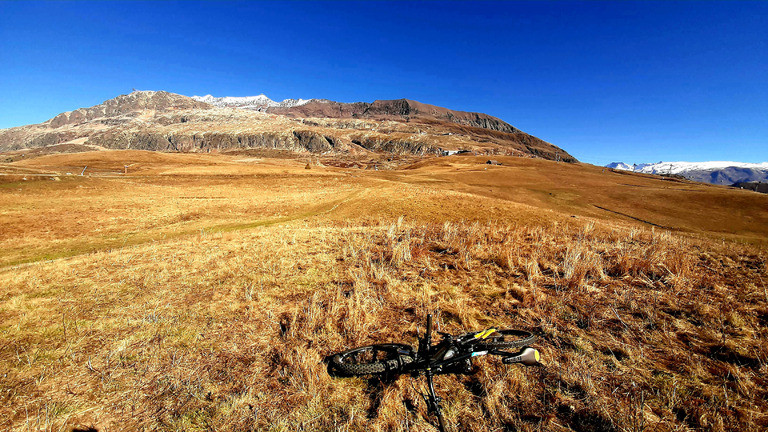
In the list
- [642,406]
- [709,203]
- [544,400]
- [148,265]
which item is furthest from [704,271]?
[709,203]

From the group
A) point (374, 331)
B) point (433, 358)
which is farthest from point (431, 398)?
point (374, 331)

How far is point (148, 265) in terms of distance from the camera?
941 centimetres

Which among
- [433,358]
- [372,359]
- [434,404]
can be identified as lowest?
[372,359]

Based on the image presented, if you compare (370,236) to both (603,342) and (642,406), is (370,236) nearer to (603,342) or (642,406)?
(603,342)

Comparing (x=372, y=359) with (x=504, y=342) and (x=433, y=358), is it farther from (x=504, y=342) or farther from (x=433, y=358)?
(x=504, y=342)

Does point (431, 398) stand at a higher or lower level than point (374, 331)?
higher

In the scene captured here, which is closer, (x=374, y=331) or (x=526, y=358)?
(x=526, y=358)

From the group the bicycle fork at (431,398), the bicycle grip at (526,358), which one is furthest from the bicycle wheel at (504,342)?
the bicycle fork at (431,398)

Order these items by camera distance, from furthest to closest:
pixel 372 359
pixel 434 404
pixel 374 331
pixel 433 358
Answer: pixel 374 331, pixel 372 359, pixel 433 358, pixel 434 404

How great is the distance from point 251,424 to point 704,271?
425 inches

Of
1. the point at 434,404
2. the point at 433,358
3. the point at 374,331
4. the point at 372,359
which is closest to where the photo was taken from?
the point at 434,404

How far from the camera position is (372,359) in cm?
445

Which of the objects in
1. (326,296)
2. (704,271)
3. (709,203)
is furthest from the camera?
(709,203)

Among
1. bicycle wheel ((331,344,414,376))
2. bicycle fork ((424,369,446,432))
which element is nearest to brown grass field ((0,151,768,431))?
bicycle fork ((424,369,446,432))
